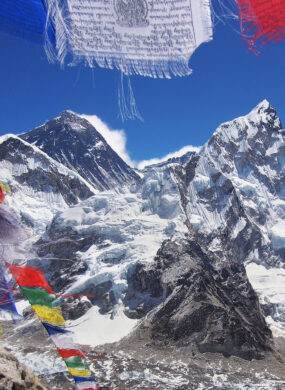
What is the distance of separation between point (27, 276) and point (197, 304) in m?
101

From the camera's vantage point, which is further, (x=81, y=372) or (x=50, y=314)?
(x=81, y=372)

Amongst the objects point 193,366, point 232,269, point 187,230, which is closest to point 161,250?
point 187,230

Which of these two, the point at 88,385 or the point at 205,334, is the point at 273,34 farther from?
the point at 205,334

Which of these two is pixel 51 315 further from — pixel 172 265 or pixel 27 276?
pixel 172 265

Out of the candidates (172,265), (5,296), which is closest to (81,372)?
(5,296)

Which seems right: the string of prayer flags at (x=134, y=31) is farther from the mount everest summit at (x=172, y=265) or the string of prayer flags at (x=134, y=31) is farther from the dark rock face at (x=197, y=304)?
the dark rock face at (x=197, y=304)

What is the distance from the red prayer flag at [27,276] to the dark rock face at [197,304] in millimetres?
95225

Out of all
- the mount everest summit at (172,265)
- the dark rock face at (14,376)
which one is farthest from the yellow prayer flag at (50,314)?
the mount everest summit at (172,265)

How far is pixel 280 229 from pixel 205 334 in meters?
108

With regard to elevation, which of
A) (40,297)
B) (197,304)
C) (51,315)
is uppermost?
(40,297)

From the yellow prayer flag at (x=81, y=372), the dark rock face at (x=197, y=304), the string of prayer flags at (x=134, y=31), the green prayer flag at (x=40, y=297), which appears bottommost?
the dark rock face at (x=197, y=304)

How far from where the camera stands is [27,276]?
7164 millimetres

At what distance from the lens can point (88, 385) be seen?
7508 mm

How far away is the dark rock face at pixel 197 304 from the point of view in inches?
3903
